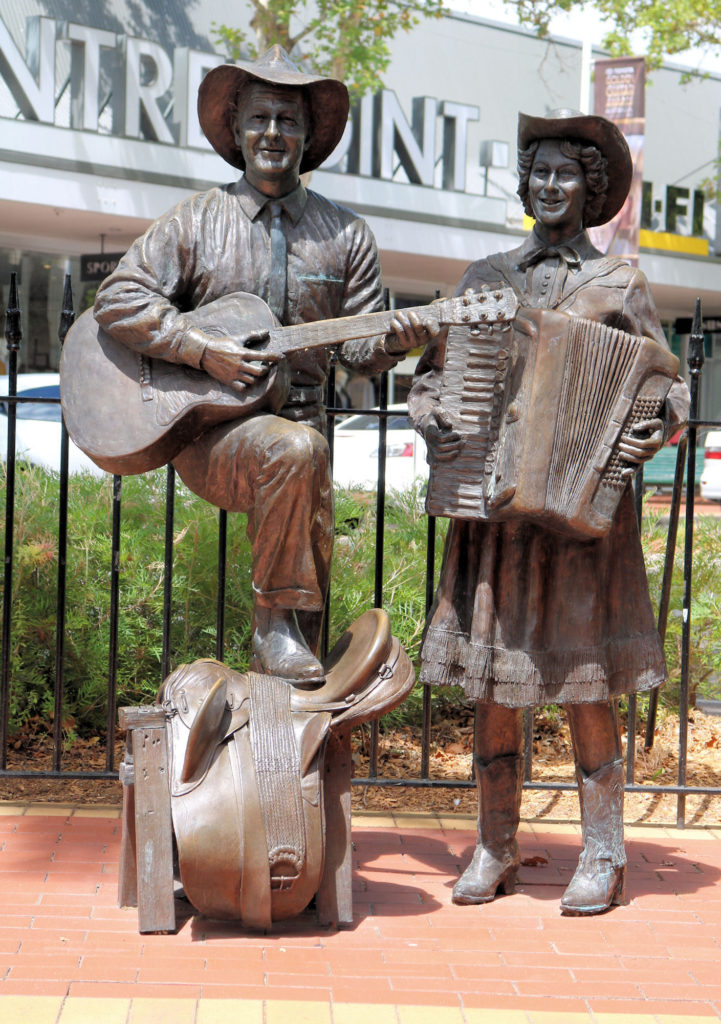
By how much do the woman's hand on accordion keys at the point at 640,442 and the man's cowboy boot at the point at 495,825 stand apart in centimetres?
107

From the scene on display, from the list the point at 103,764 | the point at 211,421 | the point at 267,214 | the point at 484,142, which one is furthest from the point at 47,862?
the point at 484,142

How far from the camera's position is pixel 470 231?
19.2 m

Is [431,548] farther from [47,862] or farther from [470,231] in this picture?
[470,231]

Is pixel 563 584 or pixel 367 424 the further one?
pixel 367 424

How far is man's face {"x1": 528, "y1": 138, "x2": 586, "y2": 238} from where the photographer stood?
3680mm

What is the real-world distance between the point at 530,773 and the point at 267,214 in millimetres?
2608

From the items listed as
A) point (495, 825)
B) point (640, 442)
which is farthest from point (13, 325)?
point (495, 825)

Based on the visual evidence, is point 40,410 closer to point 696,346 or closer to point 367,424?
point 367,424

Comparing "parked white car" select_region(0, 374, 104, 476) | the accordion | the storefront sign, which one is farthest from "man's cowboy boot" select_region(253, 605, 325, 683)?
the storefront sign

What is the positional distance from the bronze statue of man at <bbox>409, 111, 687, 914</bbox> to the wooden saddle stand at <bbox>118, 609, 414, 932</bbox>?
315mm

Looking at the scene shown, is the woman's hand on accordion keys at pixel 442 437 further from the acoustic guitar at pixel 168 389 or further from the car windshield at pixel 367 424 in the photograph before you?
the car windshield at pixel 367 424

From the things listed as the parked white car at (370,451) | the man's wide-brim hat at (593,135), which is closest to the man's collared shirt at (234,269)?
the man's wide-brim hat at (593,135)

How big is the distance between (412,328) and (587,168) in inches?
30.5

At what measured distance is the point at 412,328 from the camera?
353 cm
